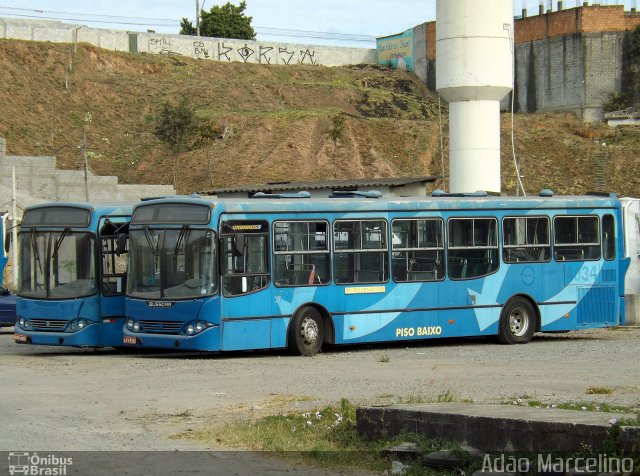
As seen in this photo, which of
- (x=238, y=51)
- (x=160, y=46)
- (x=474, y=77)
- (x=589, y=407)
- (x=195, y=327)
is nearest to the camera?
(x=589, y=407)

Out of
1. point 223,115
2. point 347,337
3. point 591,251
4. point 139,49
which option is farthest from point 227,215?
point 139,49

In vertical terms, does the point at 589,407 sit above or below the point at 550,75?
below

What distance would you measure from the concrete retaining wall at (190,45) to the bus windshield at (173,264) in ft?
217

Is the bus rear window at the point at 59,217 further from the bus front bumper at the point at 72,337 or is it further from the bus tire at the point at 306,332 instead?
the bus tire at the point at 306,332

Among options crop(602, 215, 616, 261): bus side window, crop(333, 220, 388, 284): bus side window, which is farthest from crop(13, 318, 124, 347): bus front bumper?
crop(602, 215, 616, 261): bus side window

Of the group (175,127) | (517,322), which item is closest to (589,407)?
(517,322)

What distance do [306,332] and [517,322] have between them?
5180 mm

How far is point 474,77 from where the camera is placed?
3488 centimetres

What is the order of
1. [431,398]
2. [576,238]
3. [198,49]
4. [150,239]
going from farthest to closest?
1. [198,49]
2. [576,238]
3. [150,239]
4. [431,398]

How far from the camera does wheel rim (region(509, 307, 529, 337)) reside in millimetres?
22984

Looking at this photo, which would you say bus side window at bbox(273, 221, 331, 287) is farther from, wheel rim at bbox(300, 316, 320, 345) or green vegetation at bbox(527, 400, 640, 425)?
green vegetation at bbox(527, 400, 640, 425)

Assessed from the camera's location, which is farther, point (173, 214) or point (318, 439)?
point (173, 214)

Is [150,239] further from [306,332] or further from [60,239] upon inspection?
[306,332]

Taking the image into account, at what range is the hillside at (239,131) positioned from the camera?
6825 centimetres
